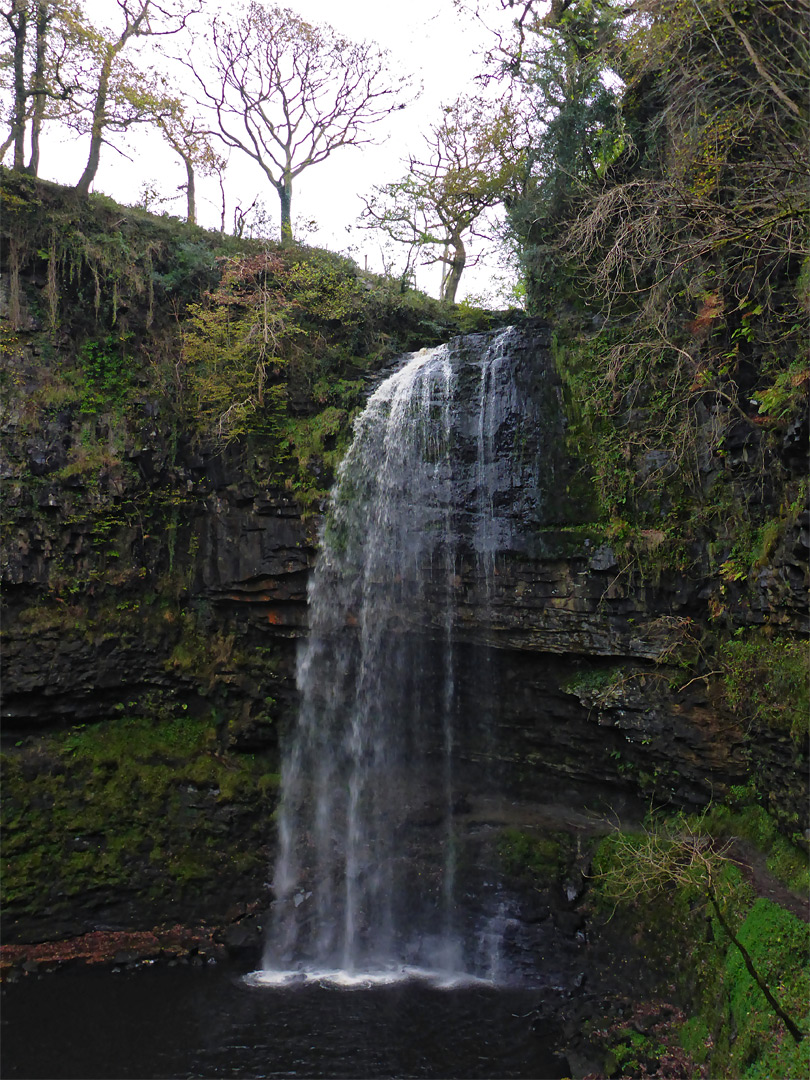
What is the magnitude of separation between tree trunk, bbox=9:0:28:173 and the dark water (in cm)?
1344

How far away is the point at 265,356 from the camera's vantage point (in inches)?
460

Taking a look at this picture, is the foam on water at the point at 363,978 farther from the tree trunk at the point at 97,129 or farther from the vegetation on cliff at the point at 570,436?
the tree trunk at the point at 97,129

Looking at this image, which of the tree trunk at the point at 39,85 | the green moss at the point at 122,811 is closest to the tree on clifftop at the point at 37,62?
the tree trunk at the point at 39,85

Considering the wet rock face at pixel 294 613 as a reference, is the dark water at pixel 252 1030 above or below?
below

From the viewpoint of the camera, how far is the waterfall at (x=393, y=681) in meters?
9.68

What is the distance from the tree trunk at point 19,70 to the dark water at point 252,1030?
13.4 meters

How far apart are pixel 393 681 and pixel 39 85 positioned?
12.4 m

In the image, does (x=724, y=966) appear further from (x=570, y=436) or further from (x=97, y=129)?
(x=97, y=129)

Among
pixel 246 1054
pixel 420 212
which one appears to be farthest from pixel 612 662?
pixel 420 212

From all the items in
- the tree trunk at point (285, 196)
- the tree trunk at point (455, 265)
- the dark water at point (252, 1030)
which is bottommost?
the dark water at point (252, 1030)

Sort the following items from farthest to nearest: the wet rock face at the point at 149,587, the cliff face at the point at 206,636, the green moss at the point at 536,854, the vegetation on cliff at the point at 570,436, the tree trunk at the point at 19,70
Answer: the tree trunk at the point at 19,70 < the wet rock face at the point at 149,587 < the green moss at the point at 536,854 < the cliff face at the point at 206,636 < the vegetation on cliff at the point at 570,436

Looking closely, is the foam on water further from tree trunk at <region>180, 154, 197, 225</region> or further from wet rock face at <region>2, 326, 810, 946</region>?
tree trunk at <region>180, 154, 197, 225</region>

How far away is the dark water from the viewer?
6809mm

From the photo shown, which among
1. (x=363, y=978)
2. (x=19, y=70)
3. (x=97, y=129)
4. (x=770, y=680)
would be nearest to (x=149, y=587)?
(x=363, y=978)
